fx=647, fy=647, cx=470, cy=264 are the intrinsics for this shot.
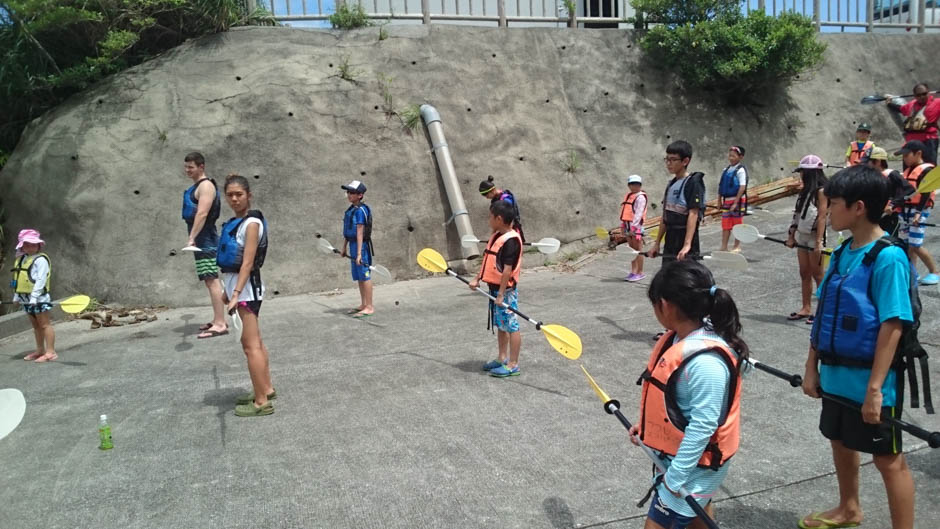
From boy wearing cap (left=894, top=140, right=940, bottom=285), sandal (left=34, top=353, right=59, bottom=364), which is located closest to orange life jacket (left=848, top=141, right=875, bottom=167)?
boy wearing cap (left=894, top=140, right=940, bottom=285)

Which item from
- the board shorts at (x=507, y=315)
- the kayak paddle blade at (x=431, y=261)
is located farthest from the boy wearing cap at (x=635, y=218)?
the board shorts at (x=507, y=315)

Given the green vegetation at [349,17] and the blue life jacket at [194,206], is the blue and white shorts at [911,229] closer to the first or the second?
the blue life jacket at [194,206]

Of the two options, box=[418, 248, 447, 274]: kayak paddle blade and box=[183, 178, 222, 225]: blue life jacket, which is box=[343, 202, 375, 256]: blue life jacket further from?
box=[418, 248, 447, 274]: kayak paddle blade

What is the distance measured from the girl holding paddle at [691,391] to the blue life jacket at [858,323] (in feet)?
2.03

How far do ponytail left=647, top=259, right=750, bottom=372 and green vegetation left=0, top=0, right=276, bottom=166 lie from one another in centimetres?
1051

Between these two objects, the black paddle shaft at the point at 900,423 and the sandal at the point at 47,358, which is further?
the sandal at the point at 47,358

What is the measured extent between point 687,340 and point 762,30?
13197mm

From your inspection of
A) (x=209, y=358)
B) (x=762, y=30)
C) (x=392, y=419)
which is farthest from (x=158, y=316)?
(x=762, y=30)

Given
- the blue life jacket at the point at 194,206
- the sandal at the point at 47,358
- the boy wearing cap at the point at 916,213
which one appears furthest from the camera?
the blue life jacket at the point at 194,206

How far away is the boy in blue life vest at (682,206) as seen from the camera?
5559mm

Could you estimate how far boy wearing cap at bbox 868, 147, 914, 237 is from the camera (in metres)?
3.21

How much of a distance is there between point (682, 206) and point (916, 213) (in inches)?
112

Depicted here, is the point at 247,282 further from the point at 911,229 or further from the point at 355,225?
the point at 911,229

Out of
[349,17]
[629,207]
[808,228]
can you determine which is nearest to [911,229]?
[808,228]
